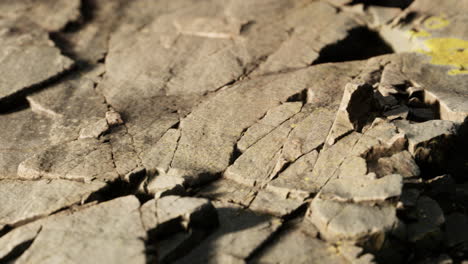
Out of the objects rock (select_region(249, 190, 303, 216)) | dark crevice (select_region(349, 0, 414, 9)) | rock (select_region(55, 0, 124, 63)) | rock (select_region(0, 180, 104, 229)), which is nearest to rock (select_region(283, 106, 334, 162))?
rock (select_region(249, 190, 303, 216))

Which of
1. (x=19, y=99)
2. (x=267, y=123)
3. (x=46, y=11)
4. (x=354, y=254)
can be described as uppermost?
(x=46, y=11)

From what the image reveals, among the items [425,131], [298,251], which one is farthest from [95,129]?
[425,131]

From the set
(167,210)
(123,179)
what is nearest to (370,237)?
(167,210)

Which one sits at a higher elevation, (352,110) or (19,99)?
(19,99)

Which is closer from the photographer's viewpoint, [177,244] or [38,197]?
[177,244]

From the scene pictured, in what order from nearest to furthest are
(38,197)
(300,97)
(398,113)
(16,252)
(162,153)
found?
(16,252) < (38,197) < (162,153) < (398,113) < (300,97)

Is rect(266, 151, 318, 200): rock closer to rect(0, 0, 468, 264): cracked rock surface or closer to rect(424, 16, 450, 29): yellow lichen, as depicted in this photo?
rect(0, 0, 468, 264): cracked rock surface

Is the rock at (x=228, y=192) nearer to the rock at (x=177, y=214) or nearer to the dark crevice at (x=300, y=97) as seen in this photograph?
the rock at (x=177, y=214)

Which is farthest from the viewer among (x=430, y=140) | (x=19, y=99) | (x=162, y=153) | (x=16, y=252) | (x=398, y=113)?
(x=19, y=99)

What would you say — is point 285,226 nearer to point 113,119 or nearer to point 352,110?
point 352,110
